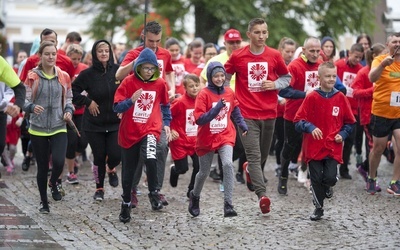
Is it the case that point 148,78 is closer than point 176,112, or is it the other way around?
point 148,78

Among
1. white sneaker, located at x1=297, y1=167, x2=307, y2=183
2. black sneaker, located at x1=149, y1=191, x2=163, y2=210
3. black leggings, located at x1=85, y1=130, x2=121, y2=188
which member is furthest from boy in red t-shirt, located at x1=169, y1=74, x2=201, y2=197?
white sneaker, located at x1=297, y1=167, x2=307, y2=183

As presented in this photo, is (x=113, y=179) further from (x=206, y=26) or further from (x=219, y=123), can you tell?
(x=206, y=26)

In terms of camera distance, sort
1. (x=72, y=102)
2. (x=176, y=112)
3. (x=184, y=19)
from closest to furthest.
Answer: (x=72, y=102) → (x=176, y=112) → (x=184, y=19)

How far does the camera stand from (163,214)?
11680mm

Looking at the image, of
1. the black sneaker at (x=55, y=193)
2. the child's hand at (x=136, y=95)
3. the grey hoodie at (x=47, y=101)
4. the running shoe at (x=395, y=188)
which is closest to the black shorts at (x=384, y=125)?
the running shoe at (x=395, y=188)

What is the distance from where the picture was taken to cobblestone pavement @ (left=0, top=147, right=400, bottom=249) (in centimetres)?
972

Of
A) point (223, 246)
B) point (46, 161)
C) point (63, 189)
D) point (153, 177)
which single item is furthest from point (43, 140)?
point (223, 246)

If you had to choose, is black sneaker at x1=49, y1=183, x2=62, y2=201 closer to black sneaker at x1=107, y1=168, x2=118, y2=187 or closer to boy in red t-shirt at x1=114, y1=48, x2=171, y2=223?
black sneaker at x1=107, y1=168, x2=118, y2=187

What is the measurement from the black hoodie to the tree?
15456 mm

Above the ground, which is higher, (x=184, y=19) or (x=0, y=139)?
(x=184, y=19)

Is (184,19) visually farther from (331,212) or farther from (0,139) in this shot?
(331,212)

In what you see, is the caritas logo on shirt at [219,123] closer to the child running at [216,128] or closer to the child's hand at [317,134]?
the child running at [216,128]

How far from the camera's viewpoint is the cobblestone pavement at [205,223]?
972cm

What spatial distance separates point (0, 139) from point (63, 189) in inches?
45.2
